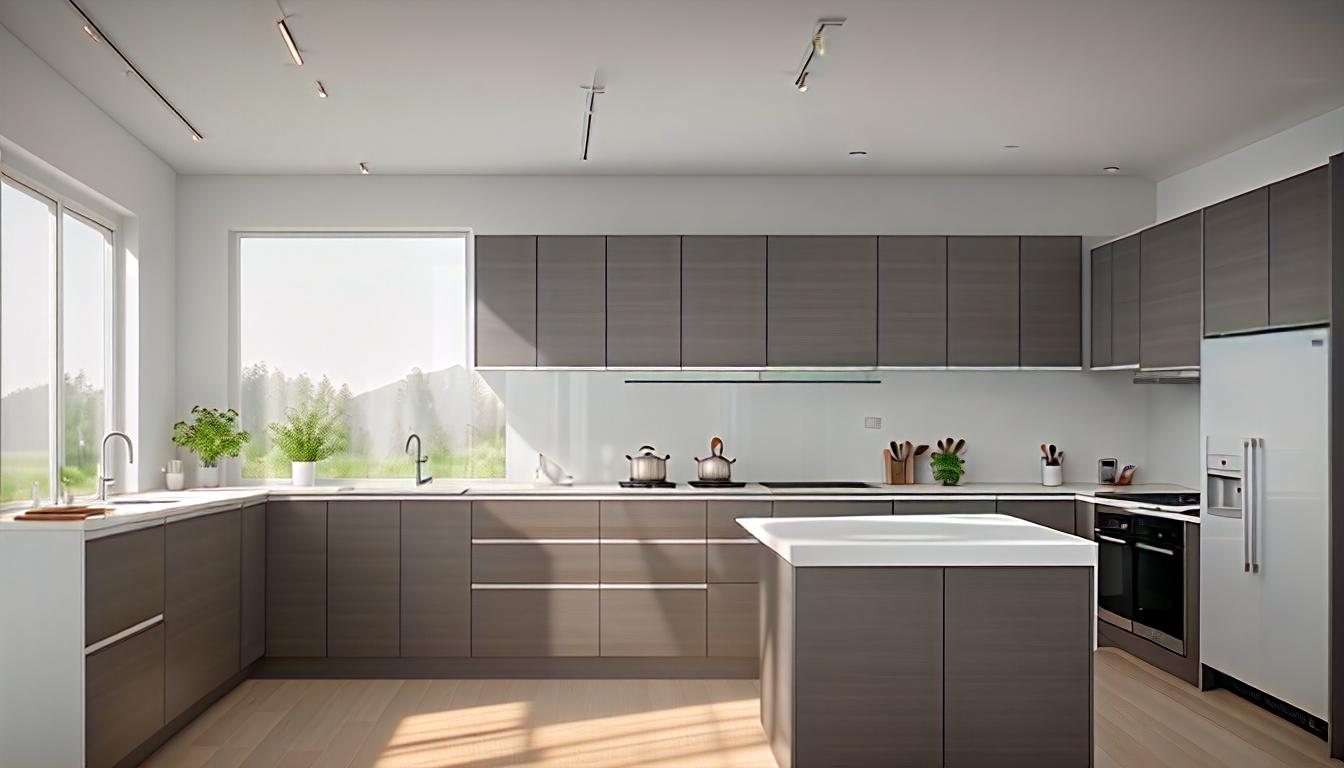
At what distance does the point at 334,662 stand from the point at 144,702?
1.48 metres

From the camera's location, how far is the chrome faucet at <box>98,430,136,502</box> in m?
4.65

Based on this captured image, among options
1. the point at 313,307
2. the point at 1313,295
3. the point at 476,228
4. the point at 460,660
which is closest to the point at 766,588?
the point at 460,660

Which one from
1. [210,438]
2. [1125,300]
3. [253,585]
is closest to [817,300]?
[1125,300]

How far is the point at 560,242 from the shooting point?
18.9 feet

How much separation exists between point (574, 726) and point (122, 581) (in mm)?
1933

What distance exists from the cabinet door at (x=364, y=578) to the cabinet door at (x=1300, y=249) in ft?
14.1

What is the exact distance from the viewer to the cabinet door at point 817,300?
5789 millimetres

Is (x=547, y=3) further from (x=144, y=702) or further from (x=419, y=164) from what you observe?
(x=144, y=702)

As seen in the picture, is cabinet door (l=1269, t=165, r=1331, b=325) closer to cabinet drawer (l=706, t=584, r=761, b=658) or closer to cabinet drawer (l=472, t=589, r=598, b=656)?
cabinet drawer (l=706, t=584, r=761, b=658)

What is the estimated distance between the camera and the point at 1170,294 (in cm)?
520

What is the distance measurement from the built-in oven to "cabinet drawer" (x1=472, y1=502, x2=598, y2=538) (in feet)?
8.63

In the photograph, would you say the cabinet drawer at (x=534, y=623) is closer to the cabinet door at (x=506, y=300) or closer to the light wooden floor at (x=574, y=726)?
the light wooden floor at (x=574, y=726)

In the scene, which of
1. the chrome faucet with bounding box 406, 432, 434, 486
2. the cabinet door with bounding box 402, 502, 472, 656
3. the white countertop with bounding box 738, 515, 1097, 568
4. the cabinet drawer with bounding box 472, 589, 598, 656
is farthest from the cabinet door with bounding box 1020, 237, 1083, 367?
the chrome faucet with bounding box 406, 432, 434, 486

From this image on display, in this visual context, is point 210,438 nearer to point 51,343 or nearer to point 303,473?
point 303,473
